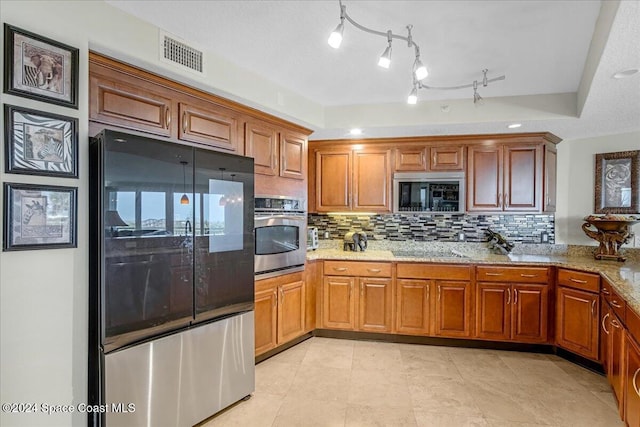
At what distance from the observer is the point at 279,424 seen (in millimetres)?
2162

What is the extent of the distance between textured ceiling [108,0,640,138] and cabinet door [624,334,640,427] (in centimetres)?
160

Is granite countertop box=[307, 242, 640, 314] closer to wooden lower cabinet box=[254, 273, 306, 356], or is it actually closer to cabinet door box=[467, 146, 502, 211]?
wooden lower cabinet box=[254, 273, 306, 356]

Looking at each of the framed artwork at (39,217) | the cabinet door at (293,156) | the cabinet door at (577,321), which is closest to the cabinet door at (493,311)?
the cabinet door at (577,321)

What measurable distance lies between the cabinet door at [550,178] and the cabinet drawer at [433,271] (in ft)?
3.72

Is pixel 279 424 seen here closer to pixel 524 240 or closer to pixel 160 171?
pixel 160 171

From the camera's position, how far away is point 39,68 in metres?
1.58

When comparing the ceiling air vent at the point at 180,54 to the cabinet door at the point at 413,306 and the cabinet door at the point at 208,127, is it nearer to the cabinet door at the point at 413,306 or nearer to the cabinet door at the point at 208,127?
the cabinet door at the point at 208,127

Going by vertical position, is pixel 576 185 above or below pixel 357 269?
above

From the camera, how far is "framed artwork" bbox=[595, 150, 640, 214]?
341cm

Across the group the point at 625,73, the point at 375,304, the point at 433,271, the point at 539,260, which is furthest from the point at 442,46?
the point at 375,304

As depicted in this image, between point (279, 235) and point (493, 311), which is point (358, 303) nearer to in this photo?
point (279, 235)

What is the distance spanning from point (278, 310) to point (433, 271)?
160 centimetres

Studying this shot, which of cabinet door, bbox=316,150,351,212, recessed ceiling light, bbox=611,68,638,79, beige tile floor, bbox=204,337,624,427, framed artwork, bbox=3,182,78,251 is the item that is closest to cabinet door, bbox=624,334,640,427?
beige tile floor, bbox=204,337,624,427

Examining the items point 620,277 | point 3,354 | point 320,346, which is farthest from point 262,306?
point 620,277
